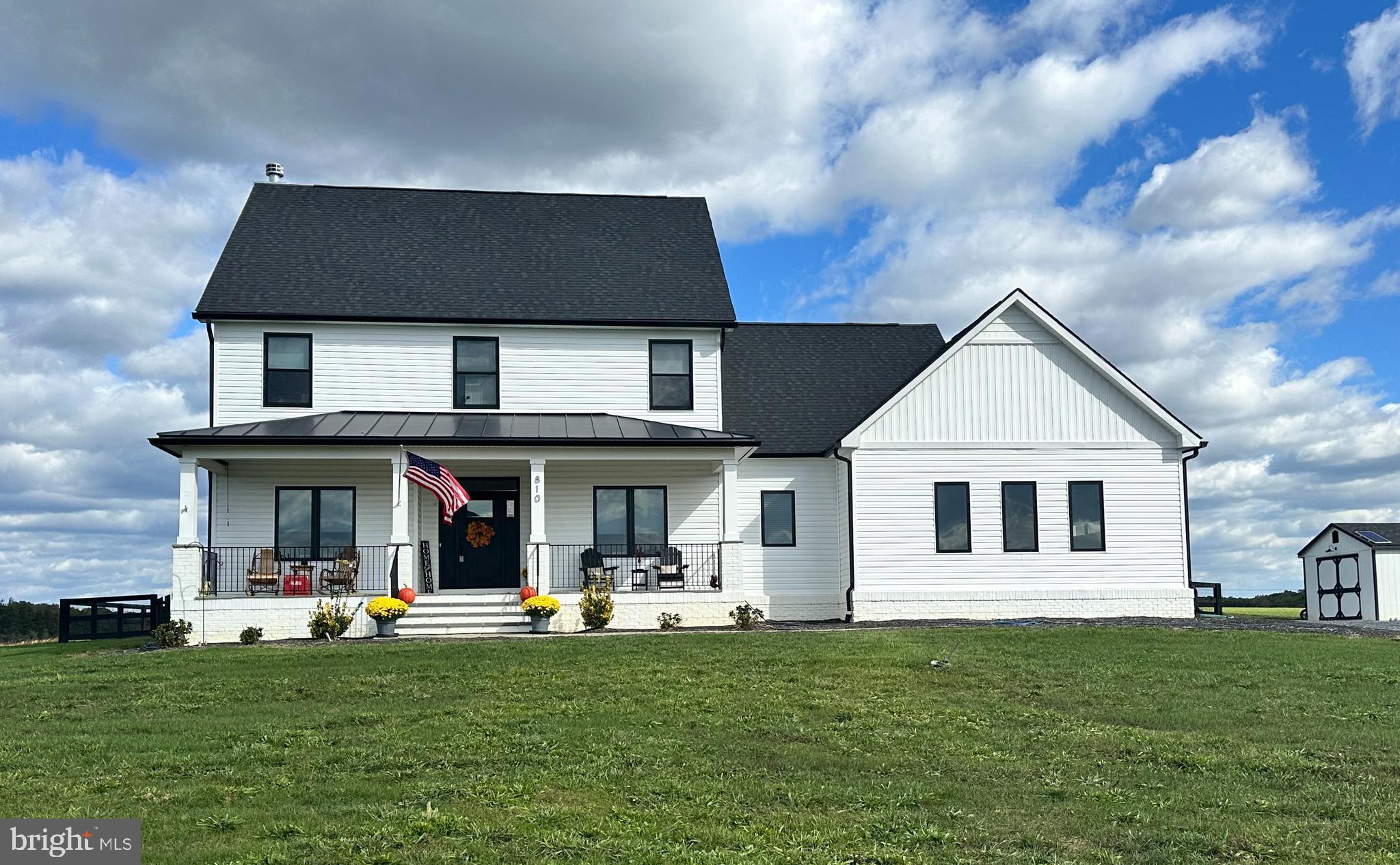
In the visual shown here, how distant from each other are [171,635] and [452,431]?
20.4ft

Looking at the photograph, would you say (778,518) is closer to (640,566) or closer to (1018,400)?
(640,566)

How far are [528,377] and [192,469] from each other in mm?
6901

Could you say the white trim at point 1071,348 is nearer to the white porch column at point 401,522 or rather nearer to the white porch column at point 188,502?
the white porch column at point 401,522

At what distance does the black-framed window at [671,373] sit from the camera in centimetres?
2698

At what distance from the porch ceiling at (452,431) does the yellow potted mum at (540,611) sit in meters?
3.11

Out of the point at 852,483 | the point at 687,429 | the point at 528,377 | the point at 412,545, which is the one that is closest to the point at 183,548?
the point at 412,545

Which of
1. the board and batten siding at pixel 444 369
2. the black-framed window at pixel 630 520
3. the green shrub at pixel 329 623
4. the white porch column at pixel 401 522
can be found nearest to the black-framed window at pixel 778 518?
the board and batten siding at pixel 444 369

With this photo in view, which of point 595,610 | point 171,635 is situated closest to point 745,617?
point 595,610

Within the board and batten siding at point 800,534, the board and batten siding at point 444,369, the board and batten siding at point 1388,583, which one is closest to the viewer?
the board and batten siding at point 444,369

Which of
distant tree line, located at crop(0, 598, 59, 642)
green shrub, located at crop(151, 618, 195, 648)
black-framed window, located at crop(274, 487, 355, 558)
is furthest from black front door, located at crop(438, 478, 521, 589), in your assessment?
distant tree line, located at crop(0, 598, 59, 642)

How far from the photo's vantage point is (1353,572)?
3025 cm

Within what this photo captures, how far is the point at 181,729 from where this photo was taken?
1284 cm

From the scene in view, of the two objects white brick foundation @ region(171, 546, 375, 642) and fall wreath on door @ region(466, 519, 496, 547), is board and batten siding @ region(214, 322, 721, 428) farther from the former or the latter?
white brick foundation @ region(171, 546, 375, 642)

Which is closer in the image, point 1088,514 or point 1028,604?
point 1028,604
